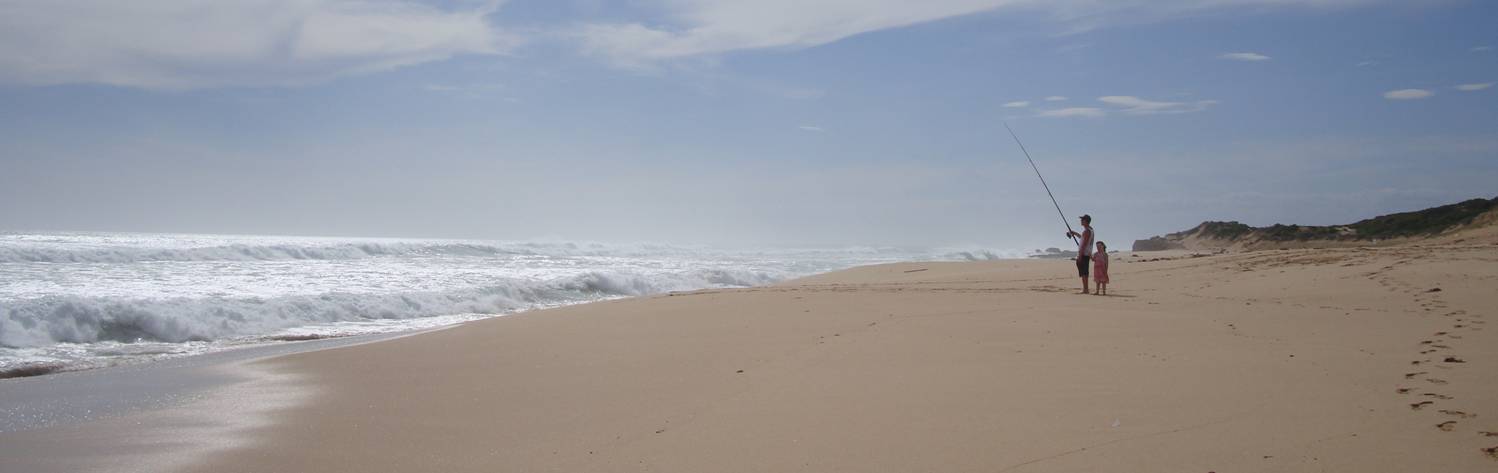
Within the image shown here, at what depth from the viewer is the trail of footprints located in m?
3.60

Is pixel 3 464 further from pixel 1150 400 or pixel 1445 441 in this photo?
pixel 1445 441

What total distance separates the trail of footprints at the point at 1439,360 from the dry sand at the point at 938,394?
22 millimetres

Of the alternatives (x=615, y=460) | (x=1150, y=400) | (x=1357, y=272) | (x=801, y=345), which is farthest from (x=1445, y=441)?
(x=1357, y=272)

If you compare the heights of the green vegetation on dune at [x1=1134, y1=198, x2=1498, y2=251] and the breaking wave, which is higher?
the green vegetation on dune at [x1=1134, y1=198, x2=1498, y2=251]

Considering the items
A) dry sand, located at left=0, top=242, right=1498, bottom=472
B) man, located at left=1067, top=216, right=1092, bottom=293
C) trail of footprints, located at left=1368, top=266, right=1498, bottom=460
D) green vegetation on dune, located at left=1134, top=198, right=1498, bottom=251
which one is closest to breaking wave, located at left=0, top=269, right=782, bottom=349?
dry sand, located at left=0, top=242, right=1498, bottom=472

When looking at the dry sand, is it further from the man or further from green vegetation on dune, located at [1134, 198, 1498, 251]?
green vegetation on dune, located at [1134, 198, 1498, 251]

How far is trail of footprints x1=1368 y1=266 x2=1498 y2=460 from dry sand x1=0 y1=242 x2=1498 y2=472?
0.02m

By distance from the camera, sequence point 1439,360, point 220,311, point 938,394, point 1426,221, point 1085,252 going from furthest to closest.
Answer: point 1426,221 < point 1085,252 < point 220,311 < point 1439,360 < point 938,394

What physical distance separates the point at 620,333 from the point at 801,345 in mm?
2300

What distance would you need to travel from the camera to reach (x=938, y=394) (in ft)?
15.3

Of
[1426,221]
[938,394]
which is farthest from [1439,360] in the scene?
[1426,221]

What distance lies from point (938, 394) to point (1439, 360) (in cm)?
273

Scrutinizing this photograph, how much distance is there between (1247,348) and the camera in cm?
563

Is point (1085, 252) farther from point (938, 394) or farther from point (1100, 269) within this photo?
point (938, 394)
